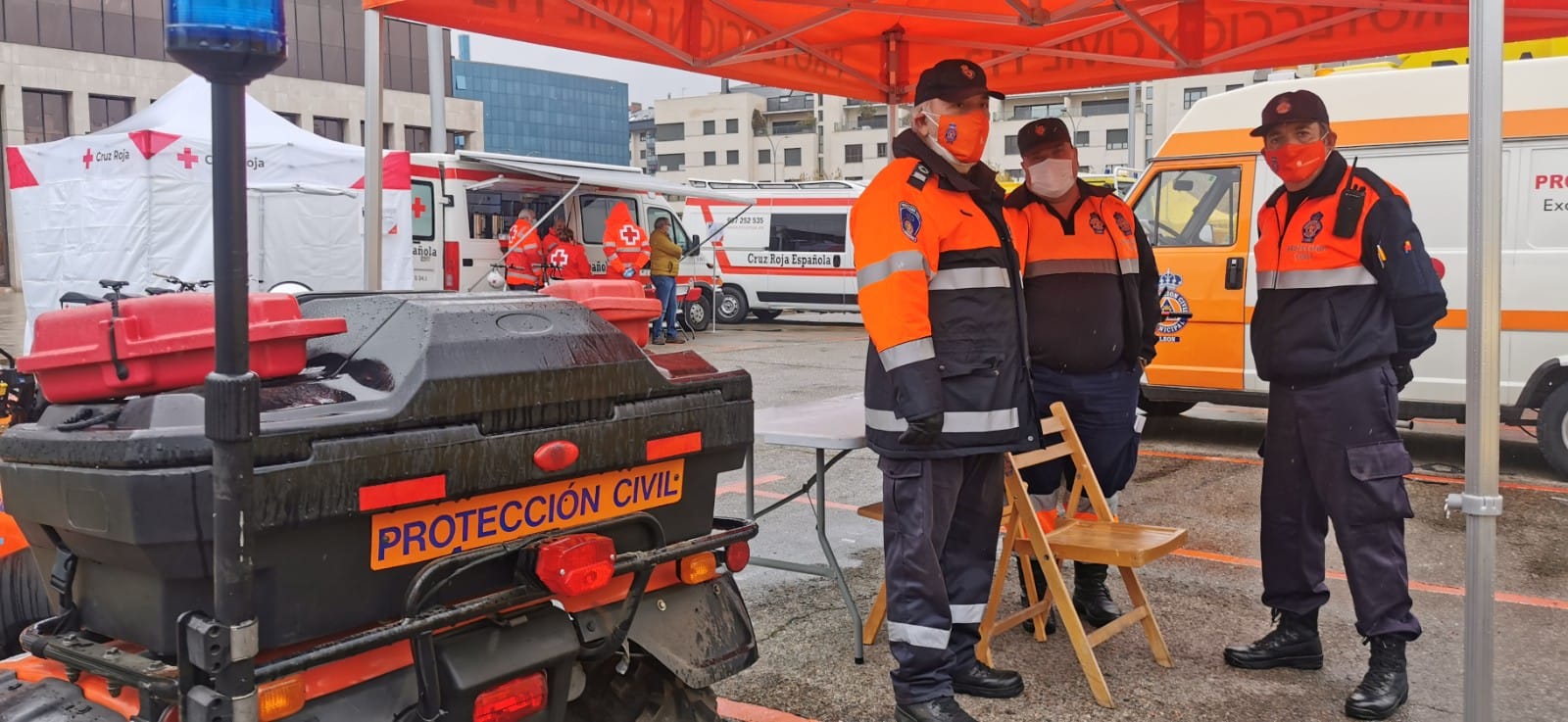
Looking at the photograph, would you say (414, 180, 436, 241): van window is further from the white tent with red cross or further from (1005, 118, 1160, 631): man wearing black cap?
(1005, 118, 1160, 631): man wearing black cap

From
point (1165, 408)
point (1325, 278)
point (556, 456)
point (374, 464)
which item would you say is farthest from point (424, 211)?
point (374, 464)

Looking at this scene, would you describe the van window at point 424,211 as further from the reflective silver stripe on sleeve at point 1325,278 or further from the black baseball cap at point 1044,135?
the reflective silver stripe on sleeve at point 1325,278

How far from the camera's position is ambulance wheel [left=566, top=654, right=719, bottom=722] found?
273 centimetres

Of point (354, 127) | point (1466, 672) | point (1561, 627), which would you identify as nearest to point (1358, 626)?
point (1466, 672)

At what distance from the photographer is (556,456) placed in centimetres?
229

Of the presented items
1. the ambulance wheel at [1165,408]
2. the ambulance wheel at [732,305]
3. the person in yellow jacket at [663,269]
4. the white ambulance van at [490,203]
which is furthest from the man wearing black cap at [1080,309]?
the ambulance wheel at [732,305]

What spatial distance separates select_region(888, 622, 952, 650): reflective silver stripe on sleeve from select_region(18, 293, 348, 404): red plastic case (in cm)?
191

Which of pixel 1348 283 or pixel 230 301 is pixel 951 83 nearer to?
pixel 1348 283

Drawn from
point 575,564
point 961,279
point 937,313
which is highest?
point 961,279

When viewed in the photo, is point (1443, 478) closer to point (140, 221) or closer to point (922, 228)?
point (922, 228)

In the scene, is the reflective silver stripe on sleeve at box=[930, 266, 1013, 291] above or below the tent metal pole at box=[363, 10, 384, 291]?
below

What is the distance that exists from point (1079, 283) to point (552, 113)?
112478mm

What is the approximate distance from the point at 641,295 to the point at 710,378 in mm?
488

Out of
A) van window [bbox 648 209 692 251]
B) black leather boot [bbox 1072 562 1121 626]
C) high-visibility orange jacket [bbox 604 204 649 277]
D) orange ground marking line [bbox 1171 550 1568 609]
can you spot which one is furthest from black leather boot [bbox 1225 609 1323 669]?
van window [bbox 648 209 692 251]
